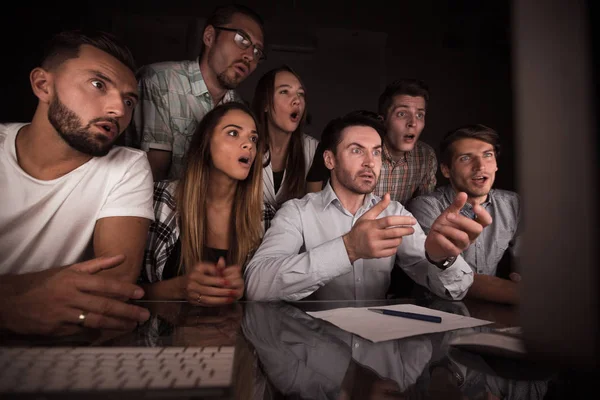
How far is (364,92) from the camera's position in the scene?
4.85 ft

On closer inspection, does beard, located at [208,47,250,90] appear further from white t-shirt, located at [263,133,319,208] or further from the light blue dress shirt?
the light blue dress shirt

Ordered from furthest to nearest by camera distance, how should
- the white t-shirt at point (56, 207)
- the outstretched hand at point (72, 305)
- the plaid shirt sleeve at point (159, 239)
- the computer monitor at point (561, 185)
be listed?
the plaid shirt sleeve at point (159, 239)
the white t-shirt at point (56, 207)
the outstretched hand at point (72, 305)
the computer monitor at point (561, 185)

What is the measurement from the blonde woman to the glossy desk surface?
464 mm

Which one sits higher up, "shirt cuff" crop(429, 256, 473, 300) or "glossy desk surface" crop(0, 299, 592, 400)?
"shirt cuff" crop(429, 256, 473, 300)

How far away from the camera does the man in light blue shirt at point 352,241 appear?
2.93ft

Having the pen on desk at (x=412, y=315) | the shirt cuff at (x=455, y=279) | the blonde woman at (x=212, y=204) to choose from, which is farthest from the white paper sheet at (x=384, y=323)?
the blonde woman at (x=212, y=204)

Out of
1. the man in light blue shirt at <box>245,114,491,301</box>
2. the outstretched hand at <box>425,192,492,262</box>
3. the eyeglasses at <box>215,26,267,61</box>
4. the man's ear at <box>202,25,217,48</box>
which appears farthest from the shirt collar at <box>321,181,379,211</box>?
the man's ear at <box>202,25,217,48</box>

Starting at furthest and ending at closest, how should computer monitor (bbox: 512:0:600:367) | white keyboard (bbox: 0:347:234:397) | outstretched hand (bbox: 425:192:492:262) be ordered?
outstretched hand (bbox: 425:192:492:262), white keyboard (bbox: 0:347:234:397), computer monitor (bbox: 512:0:600:367)

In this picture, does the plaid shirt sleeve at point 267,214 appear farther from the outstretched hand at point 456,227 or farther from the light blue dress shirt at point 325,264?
the outstretched hand at point 456,227

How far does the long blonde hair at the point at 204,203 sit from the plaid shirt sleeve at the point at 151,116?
0.37 feet

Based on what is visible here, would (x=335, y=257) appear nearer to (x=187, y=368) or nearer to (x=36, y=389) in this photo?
(x=187, y=368)

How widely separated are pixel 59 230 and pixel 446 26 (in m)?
1.60

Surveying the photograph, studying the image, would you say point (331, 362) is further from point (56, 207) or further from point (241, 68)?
point (241, 68)

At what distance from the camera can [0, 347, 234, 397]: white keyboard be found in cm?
40
